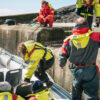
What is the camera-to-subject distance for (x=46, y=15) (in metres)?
6.46

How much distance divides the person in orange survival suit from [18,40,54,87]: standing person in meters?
2.66

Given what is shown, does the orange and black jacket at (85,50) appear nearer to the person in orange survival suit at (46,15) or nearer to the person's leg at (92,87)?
the person's leg at (92,87)

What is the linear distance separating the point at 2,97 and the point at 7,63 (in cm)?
419

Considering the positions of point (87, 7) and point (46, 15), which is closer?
point (87, 7)

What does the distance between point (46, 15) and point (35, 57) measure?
10.9ft

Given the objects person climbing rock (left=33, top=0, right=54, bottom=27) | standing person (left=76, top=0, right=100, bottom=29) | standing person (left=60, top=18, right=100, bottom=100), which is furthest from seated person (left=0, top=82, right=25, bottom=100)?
person climbing rock (left=33, top=0, right=54, bottom=27)

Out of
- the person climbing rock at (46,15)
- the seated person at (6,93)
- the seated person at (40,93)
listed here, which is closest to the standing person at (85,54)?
the seated person at (40,93)

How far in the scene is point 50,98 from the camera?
8.39ft

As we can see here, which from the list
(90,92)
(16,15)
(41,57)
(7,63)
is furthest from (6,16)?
(90,92)

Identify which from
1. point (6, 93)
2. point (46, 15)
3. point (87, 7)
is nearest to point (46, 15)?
point (46, 15)

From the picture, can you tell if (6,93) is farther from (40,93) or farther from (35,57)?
(35,57)

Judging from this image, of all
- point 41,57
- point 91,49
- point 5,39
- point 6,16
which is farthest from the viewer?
point 6,16

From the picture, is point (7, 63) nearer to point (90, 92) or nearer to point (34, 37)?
point (34, 37)

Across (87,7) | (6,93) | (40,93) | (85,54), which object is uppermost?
(87,7)
